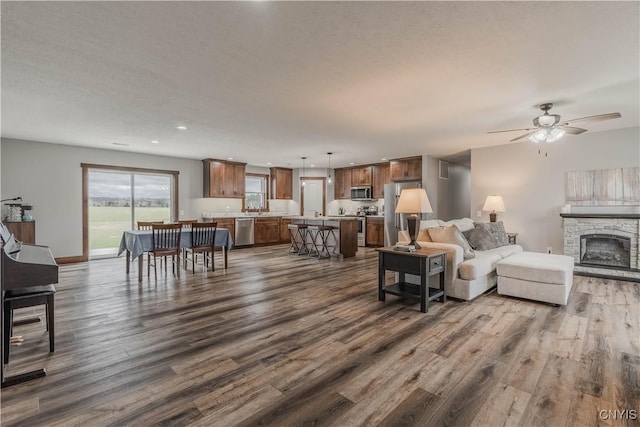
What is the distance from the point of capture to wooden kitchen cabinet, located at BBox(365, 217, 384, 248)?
8.52m

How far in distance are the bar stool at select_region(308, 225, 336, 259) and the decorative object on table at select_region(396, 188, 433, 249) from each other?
3085mm

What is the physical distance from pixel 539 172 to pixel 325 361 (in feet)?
18.8

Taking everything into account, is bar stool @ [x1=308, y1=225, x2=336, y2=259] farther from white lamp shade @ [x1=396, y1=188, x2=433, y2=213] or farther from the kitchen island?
white lamp shade @ [x1=396, y1=188, x2=433, y2=213]

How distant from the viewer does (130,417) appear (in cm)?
171

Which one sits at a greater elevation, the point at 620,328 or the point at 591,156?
the point at 591,156

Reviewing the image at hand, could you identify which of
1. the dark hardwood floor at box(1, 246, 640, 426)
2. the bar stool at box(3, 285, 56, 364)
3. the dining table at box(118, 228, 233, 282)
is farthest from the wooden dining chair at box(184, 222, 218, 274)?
the bar stool at box(3, 285, 56, 364)

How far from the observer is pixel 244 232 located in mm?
8664

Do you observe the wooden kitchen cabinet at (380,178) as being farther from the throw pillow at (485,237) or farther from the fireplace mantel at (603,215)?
the fireplace mantel at (603,215)

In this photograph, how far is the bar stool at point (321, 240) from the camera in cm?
690

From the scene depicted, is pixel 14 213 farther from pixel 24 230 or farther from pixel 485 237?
pixel 485 237

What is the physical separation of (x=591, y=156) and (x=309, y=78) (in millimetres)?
5316

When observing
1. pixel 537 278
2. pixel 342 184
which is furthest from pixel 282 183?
pixel 537 278

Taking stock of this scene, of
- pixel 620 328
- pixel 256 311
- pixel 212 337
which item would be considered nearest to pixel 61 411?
pixel 212 337

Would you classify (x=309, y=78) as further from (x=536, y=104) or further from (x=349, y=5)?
(x=536, y=104)
